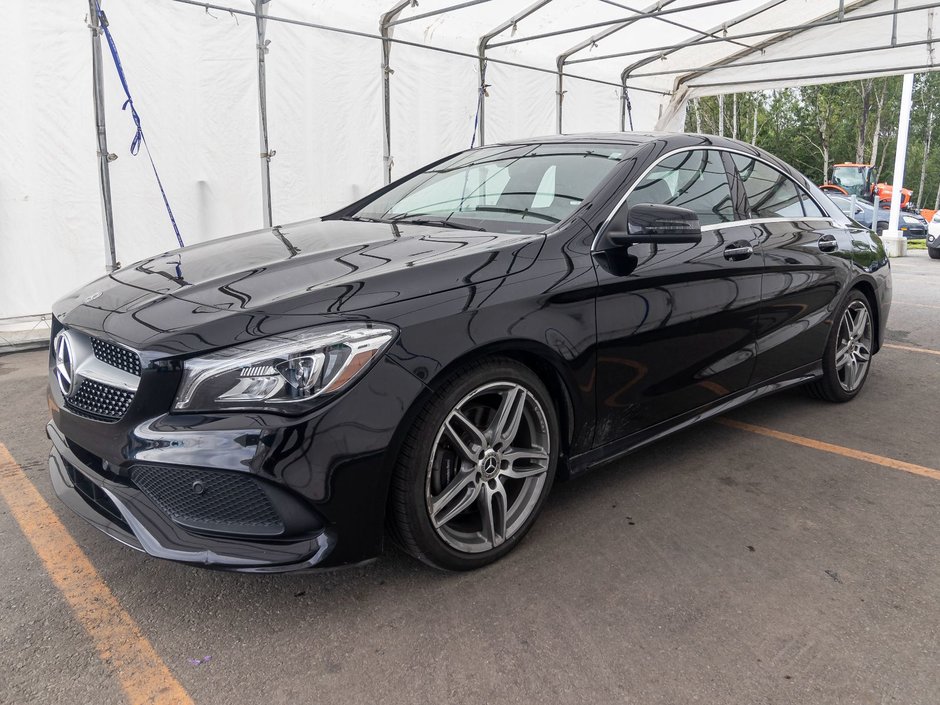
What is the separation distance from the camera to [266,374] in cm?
194

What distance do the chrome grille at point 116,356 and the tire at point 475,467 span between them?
78 cm

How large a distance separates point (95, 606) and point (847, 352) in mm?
3966

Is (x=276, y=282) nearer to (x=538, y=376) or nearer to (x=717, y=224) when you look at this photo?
(x=538, y=376)

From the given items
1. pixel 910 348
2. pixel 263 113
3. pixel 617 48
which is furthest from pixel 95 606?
pixel 617 48

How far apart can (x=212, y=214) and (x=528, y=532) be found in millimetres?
5717

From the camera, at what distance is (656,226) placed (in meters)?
2.64

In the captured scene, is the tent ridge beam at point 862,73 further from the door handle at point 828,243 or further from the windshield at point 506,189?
the windshield at point 506,189

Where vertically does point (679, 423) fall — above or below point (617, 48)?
below

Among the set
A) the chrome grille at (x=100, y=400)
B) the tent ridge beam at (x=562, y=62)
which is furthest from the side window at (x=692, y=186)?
the tent ridge beam at (x=562, y=62)

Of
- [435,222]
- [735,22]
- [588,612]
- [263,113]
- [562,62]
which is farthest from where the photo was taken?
[562,62]

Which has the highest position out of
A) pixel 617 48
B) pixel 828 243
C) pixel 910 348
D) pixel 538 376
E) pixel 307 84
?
pixel 617 48

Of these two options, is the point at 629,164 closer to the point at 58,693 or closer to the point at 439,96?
the point at 58,693

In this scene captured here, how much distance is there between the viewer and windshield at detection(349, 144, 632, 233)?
9.40 ft

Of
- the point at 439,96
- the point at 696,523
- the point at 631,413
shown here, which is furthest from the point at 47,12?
the point at 696,523
